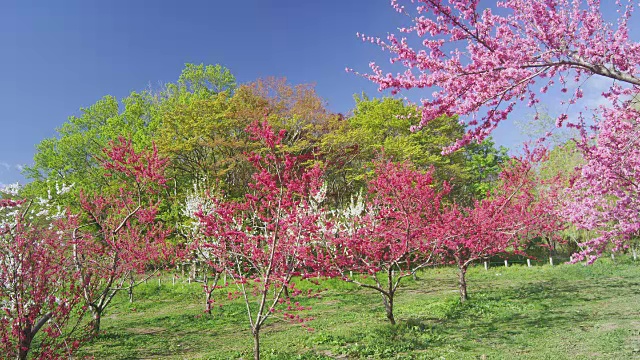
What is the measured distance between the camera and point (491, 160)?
36625mm

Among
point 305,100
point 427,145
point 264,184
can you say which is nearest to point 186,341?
point 264,184

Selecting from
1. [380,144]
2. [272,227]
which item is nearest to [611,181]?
[272,227]

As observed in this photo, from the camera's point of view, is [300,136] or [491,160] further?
[491,160]

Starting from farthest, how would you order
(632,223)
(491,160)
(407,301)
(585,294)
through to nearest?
(491,160), (407,301), (585,294), (632,223)

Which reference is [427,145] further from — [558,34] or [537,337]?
[558,34]

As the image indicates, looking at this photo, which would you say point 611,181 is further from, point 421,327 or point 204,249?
point 204,249

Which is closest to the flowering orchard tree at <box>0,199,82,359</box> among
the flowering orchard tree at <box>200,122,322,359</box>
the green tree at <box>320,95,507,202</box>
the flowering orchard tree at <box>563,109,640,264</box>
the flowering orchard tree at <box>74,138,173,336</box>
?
the flowering orchard tree at <box>74,138,173,336</box>

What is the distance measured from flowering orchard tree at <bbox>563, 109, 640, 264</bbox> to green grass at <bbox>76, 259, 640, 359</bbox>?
6.56 ft

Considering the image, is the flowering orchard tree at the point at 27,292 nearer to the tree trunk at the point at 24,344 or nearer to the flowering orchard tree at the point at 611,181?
the tree trunk at the point at 24,344

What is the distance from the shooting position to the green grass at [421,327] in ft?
24.9

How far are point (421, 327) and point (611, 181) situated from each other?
198 inches

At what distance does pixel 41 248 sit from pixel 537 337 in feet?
31.1

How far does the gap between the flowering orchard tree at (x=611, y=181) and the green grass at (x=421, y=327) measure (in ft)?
6.56

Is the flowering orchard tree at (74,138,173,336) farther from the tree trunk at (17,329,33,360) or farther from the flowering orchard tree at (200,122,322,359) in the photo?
the flowering orchard tree at (200,122,322,359)
